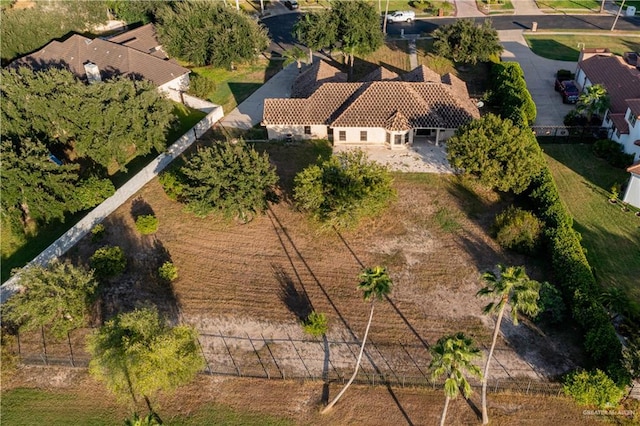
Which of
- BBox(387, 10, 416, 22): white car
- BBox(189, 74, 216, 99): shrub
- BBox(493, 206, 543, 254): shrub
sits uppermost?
→ BBox(387, 10, 416, 22): white car

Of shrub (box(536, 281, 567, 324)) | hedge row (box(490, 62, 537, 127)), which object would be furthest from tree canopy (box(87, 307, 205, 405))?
hedge row (box(490, 62, 537, 127))

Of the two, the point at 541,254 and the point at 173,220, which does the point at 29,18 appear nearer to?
the point at 173,220

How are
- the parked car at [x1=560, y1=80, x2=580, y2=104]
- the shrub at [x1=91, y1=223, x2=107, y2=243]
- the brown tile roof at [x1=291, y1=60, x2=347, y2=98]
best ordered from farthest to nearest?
the parked car at [x1=560, y1=80, x2=580, y2=104], the brown tile roof at [x1=291, y1=60, x2=347, y2=98], the shrub at [x1=91, y1=223, x2=107, y2=243]

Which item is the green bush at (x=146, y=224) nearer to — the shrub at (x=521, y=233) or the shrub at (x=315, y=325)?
the shrub at (x=315, y=325)

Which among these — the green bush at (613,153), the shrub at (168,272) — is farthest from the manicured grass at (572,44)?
the shrub at (168,272)

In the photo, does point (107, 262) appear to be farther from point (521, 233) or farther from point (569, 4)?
point (569, 4)

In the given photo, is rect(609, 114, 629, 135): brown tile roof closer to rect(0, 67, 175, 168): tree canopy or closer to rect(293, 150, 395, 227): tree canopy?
rect(293, 150, 395, 227): tree canopy

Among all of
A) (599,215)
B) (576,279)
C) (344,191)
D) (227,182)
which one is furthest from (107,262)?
(599,215)

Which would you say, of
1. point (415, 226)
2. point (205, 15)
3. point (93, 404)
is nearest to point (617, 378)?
point (415, 226)
